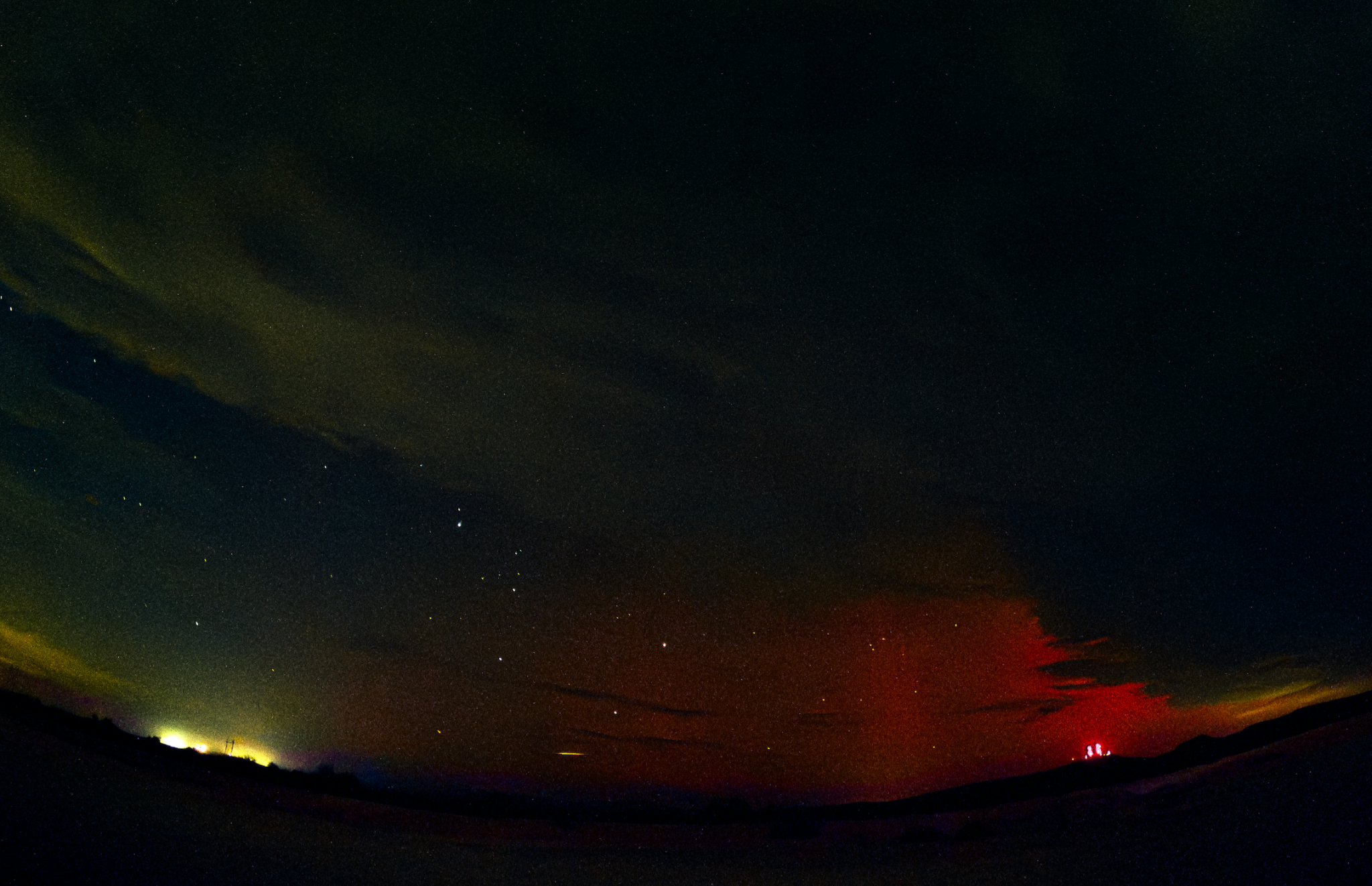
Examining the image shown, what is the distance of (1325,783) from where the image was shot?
4613mm

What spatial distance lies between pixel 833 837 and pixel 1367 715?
495 centimetres

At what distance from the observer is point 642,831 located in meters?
6.07

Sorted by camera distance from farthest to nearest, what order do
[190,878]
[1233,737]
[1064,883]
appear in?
[1233,737] < [1064,883] < [190,878]

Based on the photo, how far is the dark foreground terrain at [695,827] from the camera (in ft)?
12.3

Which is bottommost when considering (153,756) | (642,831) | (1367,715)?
(642,831)

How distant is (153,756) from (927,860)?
22.3 feet

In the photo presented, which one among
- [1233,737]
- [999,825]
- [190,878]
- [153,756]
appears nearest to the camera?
[190,878]

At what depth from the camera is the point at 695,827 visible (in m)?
6.20

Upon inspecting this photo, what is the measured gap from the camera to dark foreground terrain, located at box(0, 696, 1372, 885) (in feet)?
12.3

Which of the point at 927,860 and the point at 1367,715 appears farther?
the point at 1367,715

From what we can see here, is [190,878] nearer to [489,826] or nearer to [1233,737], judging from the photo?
[489,826]

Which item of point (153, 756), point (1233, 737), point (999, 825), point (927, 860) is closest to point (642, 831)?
point (927, 860)

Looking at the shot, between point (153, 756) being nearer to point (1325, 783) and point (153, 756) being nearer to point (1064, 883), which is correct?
point (1064, 883)

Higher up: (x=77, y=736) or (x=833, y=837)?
(x=77, y=736)
